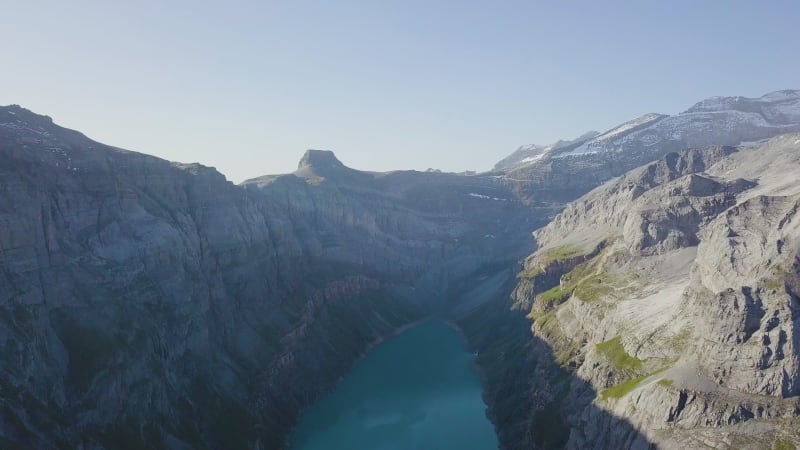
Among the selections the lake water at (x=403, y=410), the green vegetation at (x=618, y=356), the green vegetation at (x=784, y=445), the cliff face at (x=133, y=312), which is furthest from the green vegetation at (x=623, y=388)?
the cliff face at (x=133, y=312)

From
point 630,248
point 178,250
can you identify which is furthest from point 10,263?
point 630,248

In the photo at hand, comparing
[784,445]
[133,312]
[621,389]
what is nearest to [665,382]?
[621,389]

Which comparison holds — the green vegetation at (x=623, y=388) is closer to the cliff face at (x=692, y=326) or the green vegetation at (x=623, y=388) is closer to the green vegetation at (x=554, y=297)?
the cliff face at (x=692, y=326)

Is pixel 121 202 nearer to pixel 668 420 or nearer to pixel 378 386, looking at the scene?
pixel 378 386

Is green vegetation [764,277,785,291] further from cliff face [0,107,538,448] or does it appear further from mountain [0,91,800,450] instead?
cliff face [0,107,538,448]

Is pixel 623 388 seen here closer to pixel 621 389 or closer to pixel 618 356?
pixel 621 389

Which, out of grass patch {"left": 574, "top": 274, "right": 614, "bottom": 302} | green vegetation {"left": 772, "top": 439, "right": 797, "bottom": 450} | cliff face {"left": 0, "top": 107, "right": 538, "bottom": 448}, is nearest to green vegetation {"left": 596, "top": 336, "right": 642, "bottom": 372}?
grass patch {"left": 574, "top": 274, "right": 614, "bottom": 302}
